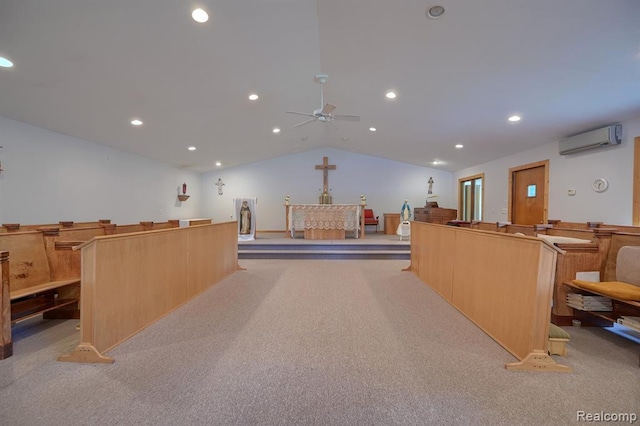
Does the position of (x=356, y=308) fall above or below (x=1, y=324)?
below

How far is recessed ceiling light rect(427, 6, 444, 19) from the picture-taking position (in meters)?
2.50

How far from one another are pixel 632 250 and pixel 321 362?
272cm

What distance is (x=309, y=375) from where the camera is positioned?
1712mm

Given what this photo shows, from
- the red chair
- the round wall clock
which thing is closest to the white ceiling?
the round wall clock

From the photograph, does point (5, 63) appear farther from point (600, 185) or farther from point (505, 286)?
point (600, 185)

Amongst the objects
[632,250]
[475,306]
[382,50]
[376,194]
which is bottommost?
[475,306]

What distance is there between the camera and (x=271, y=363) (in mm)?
1840

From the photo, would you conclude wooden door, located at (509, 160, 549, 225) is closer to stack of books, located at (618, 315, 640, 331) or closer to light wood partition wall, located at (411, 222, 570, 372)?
light wood partition wall, located at (411, 222, 570, 372)

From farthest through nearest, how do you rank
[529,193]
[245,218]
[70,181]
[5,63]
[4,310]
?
1. [245,218]
2. [529,193]
3. [70,181]
4. [5,63]
5. [4,310]

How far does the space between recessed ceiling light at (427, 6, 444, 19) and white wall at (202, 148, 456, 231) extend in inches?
269

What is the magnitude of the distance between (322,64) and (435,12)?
1.70m

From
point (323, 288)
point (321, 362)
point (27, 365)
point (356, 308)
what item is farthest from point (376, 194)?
point (27, 365)

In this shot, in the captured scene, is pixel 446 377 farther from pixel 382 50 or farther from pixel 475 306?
pixel 382 50

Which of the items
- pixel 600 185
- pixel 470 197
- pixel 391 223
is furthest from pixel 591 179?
pixel 391 223
